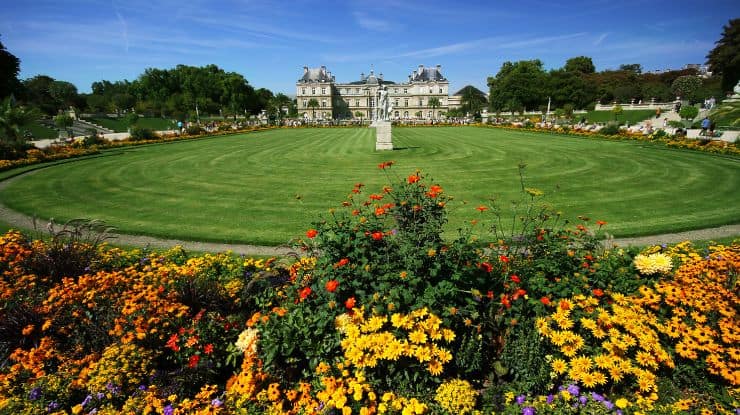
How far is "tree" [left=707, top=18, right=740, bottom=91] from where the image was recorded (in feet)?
181

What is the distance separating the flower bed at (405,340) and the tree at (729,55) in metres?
73.7

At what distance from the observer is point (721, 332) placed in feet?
11.8

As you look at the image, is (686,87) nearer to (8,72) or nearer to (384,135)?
(384,135)

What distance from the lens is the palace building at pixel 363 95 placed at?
113 metres

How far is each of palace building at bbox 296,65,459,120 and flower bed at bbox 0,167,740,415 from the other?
10826 centimetres

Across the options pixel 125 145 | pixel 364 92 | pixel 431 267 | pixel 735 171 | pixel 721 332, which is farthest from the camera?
pixel 364 92

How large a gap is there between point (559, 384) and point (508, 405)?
0.76 metres

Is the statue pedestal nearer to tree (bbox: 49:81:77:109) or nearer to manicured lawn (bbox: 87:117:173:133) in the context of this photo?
manicured lawn (bbox: 87:117:173:133)

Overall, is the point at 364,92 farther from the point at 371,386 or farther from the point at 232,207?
the point at 371,386

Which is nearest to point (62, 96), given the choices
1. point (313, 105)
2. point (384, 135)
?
point (313, 105)

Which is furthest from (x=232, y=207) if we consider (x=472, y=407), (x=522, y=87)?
(x=522, y=87)

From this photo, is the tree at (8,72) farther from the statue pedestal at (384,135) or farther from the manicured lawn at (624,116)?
the manicured lawn at (624,116)

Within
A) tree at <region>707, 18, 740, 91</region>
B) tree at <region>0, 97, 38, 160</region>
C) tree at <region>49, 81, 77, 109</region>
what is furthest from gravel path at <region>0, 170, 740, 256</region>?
tree at <region>49, 81, 77, 109</region>

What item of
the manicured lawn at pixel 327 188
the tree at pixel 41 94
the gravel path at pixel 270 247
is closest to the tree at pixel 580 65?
the manicured lawn at pixel 327 188
